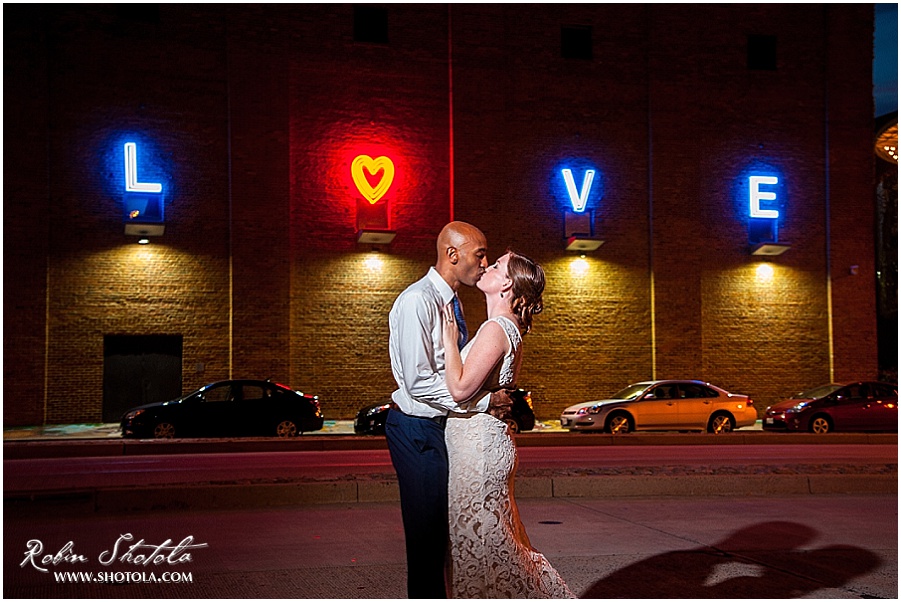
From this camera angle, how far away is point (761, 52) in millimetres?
29031

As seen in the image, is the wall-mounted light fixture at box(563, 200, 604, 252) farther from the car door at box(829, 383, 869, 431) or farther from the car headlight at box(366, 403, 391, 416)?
the car headlight at box(366, 403, 391, 416)

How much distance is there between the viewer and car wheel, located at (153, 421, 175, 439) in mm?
19766

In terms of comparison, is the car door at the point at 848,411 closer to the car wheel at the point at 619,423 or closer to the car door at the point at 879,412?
the car door at the point at 879,412

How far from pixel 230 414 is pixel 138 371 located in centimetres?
537

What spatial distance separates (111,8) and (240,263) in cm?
738

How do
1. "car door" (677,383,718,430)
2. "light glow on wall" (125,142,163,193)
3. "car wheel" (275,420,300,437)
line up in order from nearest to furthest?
"car wheel" (275,420,300,437), "car door" (677,383,718,430), "light glow on wall" (125,142,163,193)

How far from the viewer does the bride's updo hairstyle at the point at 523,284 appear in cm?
442

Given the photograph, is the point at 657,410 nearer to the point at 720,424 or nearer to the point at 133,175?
the point at 720,424

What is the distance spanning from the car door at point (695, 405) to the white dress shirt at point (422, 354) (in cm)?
1886

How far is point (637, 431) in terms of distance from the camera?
22.1 meters

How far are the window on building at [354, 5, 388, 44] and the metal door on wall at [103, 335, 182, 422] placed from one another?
980cm

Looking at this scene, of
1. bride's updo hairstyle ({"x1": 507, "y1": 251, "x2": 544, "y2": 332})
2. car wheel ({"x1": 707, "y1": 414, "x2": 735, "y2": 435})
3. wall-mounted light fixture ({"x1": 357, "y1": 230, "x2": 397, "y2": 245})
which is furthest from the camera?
wall-mounted light fixture ({"x1": 357, "y1": 230, "x2": 397, "y2": 245})

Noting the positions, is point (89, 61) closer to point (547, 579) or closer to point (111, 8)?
point (111, 8)

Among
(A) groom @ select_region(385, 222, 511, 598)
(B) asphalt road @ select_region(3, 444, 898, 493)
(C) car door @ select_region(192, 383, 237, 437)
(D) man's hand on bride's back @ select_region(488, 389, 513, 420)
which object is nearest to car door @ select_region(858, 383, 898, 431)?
(B) asphalt road @ select_region(3, 444, 898, 493)
